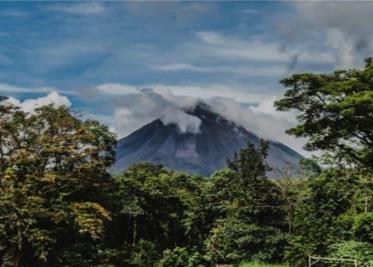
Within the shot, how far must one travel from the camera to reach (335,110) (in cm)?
1933

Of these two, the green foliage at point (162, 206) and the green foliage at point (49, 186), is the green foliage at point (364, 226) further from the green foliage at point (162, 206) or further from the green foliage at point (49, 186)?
the green foliage at point (49, 186)

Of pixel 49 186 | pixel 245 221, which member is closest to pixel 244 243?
pixel 245 221

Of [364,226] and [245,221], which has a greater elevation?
[245,221]

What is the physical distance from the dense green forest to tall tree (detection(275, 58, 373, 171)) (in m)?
0.04

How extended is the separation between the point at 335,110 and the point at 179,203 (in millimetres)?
12148

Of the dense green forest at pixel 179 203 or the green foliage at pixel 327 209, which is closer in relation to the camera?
the dense green forest at pixel 179 203

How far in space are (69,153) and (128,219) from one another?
26.9 feet

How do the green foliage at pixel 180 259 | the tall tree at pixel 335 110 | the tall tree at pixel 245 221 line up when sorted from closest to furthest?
the tall tree at pixel 335 110, the green foliage at pixel 180 259, the tall tree at pixel 245 221

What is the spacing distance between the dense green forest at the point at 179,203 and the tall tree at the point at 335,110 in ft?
0.13

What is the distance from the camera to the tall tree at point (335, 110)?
1881 cm

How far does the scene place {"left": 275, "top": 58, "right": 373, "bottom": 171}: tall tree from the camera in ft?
61.7

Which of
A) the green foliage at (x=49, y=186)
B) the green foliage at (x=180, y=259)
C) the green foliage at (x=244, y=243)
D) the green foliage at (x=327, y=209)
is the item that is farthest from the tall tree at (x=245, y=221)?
the green foliage at (x=49, y=186)

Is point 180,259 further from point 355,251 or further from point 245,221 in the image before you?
point 355,251

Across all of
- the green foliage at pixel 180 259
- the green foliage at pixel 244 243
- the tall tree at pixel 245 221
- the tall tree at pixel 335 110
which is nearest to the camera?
the tall tree at pixel 335 110
